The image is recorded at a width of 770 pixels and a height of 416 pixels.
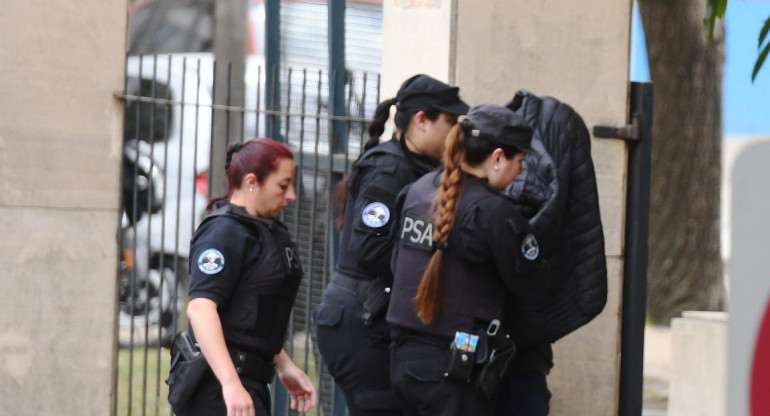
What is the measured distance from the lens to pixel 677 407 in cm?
555

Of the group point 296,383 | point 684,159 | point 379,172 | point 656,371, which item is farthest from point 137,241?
point 684,159

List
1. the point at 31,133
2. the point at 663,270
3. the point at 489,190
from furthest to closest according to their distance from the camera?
the point at 663,270, the point at 31,133, the point at 489,190

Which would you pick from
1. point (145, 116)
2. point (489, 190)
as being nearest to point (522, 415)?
point (489, 190)

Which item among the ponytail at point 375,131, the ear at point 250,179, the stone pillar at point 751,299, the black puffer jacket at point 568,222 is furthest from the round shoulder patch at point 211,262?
the stone pillar at point 751,299

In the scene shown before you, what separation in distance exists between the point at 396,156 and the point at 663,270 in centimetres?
688

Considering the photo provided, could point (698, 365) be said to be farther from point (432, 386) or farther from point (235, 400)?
point (235, 400)

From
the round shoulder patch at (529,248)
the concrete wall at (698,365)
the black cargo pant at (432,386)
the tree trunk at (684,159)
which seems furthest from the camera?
the tree trunk at (684,159)

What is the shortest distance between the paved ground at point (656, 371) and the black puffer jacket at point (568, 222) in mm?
3579

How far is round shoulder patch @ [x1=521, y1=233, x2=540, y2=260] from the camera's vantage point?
15.0ft

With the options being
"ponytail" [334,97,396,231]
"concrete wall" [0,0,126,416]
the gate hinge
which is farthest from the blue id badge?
"concrete wall" [0,0,126,416]

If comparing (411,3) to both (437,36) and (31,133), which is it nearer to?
(437,36)

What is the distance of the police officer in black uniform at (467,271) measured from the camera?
462cm

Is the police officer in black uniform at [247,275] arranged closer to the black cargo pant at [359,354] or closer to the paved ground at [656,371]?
the black cargo pant at [359,354]

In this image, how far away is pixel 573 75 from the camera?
21.0 ft
